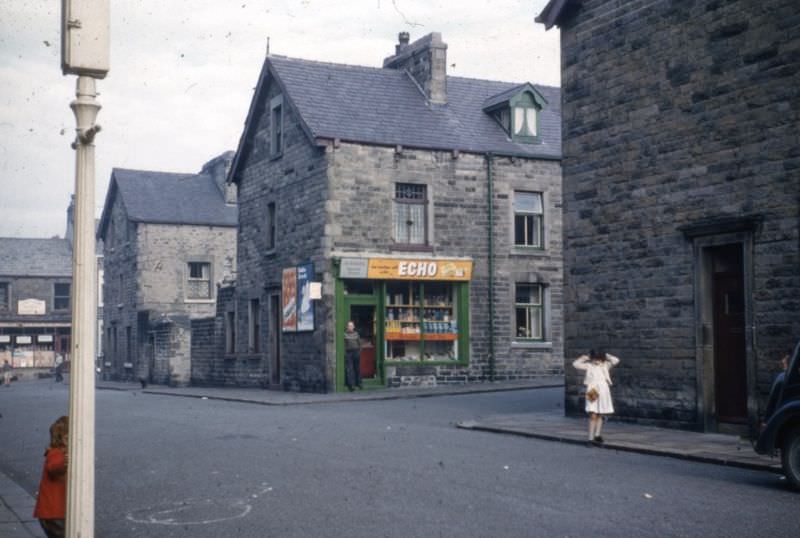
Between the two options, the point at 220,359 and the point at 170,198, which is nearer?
the point at 220,359

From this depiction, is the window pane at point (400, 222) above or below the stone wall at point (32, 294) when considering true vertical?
above

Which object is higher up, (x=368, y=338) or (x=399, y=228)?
(x=399, y=228)

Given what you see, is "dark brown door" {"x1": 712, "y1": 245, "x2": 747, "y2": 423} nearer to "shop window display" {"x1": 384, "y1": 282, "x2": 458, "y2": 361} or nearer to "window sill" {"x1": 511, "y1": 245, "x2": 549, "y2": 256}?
"shop window display" {"x1": 384, "y1": 282, "x2": 458, "y2": 361}

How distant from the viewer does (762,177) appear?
14.1 m

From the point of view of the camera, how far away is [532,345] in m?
29.1

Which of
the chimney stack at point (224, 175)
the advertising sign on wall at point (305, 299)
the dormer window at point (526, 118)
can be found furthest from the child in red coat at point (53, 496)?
the chimney stack at point (224, 175)

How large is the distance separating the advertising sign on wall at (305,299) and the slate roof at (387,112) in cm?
384

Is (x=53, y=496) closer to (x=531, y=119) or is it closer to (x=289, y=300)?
(x=289, y=300)

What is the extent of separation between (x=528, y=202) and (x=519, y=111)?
3053 millimetres

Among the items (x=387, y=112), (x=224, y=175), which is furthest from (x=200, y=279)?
(x=387, y=112)

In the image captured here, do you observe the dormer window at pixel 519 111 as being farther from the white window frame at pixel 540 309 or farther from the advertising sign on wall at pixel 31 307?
the advertising sign on wall at pixel 31 307

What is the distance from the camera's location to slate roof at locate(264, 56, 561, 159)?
89.8 ft

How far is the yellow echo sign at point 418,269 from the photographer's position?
87.1ft

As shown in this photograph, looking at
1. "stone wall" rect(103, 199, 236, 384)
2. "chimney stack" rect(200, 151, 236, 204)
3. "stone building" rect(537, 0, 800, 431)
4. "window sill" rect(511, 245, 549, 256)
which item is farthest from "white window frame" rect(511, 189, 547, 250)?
"chimney stack" rect(200, 151, 236, 204)
